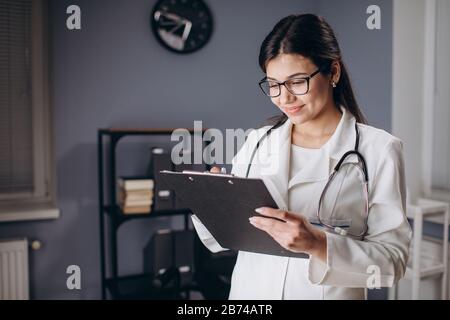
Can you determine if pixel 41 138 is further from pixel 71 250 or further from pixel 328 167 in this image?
pixel 328 167

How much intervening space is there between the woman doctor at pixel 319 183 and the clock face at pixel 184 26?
1.17 m

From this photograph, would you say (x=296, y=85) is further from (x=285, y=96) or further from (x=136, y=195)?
(x=136, y=195)

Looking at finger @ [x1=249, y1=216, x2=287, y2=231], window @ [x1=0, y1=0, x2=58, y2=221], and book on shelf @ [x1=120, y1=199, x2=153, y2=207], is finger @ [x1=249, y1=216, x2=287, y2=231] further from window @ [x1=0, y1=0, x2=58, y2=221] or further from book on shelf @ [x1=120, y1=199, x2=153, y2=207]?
window @ [x1=0, y1=0, x2=58, y2=221]

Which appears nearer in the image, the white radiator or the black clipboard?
the black clipboard

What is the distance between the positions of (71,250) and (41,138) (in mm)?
481

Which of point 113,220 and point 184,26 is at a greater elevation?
point 184,26

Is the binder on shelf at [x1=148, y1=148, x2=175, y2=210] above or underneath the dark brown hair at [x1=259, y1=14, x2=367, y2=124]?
underneath

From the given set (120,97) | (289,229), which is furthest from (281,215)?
(120,97)

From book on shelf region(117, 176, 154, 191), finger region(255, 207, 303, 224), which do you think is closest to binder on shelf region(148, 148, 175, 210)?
book on shelf region(117, 176, 154, 191)

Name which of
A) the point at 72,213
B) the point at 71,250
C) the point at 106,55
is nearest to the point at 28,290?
the point at 71,250

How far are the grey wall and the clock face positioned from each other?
1.5 inches

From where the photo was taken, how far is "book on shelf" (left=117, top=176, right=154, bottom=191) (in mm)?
1729

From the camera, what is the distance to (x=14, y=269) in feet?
5.62

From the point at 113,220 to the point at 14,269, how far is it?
419 mm
